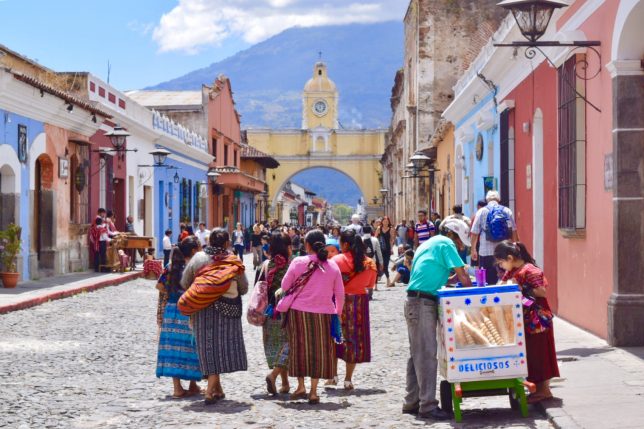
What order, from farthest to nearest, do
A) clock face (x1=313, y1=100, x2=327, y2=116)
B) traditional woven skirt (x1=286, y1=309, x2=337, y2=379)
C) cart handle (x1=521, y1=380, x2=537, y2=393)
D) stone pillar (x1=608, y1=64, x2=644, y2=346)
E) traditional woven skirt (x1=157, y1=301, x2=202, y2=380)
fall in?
clock face (x1=313, y1=100, x2=327, y2=116)
stone pillar (x1=608, y1=64, x2=644, y2=346)
traditional woven skirt (x1=157, y1=301, x2=202, y2=380)
traditional woven skirt (x1=286, y1=309, x2=337, y2=379)
cart handle (x1=521, y1=380, x2=537, y2=393)

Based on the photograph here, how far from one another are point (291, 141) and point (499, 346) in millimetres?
67754

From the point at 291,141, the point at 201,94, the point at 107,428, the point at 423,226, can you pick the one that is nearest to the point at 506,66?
the point at 423,226

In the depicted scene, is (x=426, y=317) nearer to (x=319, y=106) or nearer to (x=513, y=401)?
(x=513, y=401)

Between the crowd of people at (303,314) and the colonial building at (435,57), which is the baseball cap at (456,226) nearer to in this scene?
the crowd of people at (303,314)

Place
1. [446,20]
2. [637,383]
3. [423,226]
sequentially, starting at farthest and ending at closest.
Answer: [446,20], [423,226], [637,383]

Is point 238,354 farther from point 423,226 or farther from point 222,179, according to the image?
point 222,179

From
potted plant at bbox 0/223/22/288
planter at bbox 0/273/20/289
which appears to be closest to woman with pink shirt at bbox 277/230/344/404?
potted plant at bbox 0/223/22/288

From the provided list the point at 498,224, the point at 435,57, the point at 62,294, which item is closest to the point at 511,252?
the point at 498,224

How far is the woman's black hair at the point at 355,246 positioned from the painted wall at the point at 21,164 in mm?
10167

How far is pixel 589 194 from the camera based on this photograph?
34.1 feet

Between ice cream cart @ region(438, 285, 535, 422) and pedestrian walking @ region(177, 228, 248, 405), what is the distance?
1637 millimetres

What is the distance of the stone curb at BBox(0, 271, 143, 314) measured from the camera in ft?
45.0

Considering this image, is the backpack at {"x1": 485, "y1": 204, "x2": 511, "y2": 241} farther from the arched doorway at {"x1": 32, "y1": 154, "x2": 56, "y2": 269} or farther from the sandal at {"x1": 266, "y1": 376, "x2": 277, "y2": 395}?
the arched doorway at {"x1": 32, "y1": 154, "x2": 56, "y2": 269}

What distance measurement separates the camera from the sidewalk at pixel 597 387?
6051 mm
